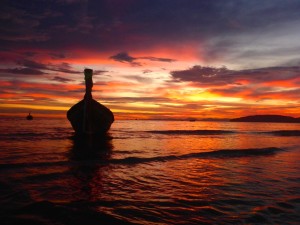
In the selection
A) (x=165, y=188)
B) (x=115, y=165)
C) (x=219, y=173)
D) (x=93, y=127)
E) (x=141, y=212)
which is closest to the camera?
(x=141, y=212)

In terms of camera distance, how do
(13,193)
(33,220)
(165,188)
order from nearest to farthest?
1. (33,220)
2. (13,193)
3. (165,188)

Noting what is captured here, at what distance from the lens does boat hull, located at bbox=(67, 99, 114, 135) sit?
137 ft

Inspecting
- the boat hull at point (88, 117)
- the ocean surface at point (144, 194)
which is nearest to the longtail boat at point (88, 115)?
the boat hull at point (88, 117)

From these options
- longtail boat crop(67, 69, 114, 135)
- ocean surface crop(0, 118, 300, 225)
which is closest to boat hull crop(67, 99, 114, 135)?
longtail boat crop(67, 69, 114, 135)

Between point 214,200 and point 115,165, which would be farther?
point 115,165

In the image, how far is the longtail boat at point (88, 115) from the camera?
40.7 m

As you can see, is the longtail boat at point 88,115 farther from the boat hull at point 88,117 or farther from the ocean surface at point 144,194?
the ocean surface at point 144,194

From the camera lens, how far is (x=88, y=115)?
42406mm

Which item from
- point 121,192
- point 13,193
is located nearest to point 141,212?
point 121,192

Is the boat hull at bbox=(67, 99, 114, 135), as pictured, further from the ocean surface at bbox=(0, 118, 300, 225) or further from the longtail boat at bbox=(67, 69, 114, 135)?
the ocean surface at bbox=(0, 118, 300, 225)

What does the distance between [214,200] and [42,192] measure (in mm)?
7319

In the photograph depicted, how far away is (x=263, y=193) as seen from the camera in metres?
12.0

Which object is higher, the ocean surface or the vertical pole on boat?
the vertical pole on boat

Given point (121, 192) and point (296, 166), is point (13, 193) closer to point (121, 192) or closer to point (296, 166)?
point (121, 192)
